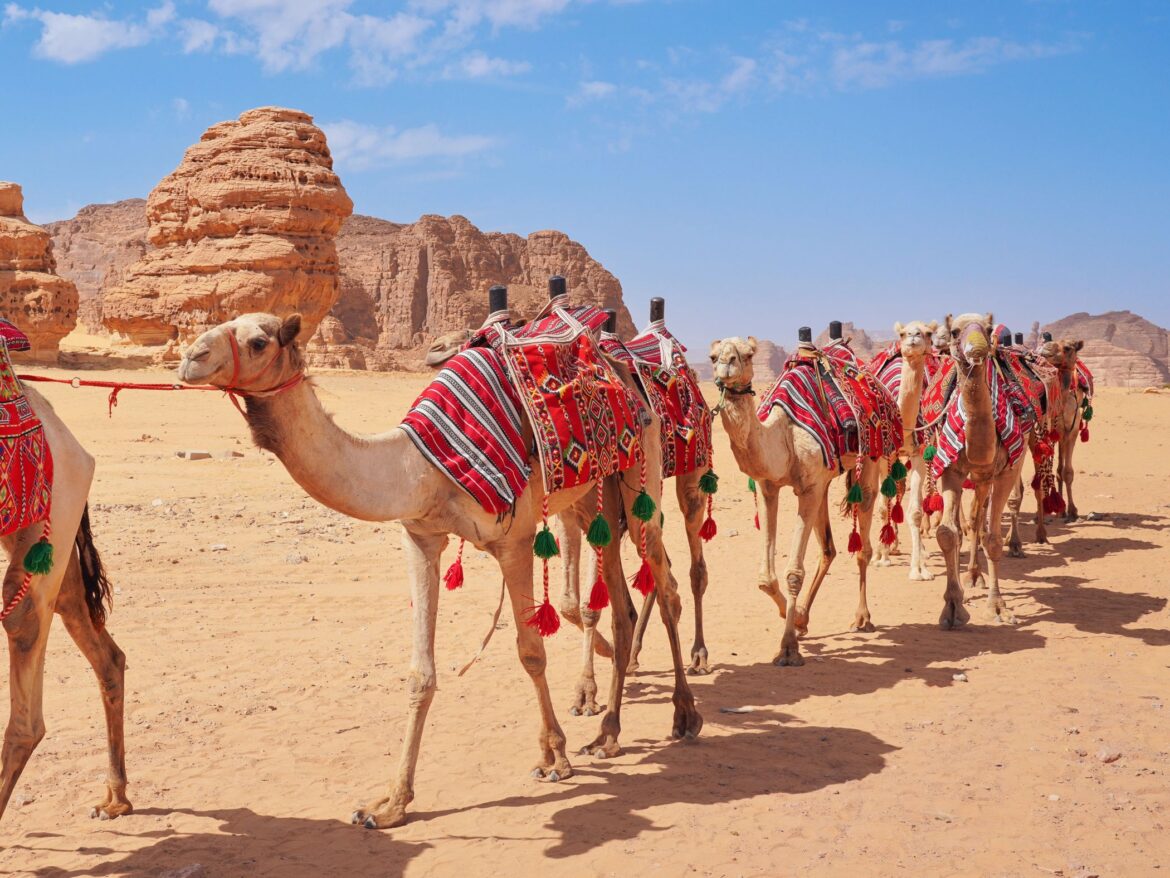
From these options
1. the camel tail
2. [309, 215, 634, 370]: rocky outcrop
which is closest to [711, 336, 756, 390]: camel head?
the camel tail

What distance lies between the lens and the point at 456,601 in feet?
31.2

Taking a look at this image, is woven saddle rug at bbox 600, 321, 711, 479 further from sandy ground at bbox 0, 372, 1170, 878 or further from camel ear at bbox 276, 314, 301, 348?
camel ear at bbox 276, 314, 301, 348

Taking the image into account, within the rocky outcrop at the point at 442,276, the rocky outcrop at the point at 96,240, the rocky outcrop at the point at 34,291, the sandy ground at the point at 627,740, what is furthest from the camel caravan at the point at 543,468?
the rocky outcrop at the point at 96,240

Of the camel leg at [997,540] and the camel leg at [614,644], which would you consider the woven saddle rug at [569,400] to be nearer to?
the camel leg at [614,644]

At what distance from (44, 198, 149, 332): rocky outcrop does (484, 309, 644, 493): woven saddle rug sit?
316 ft

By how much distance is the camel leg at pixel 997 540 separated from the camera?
859 cm

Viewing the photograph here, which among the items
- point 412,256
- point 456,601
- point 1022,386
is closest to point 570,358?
point 456,601

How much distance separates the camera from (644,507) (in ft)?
18.4

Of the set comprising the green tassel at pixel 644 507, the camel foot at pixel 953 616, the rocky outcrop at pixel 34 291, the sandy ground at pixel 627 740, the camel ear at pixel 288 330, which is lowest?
the sandy ground at pixel 627 740

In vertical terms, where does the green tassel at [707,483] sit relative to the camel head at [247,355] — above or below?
below

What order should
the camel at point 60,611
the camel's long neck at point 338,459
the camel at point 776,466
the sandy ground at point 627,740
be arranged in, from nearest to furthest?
the camel's long neck at point 338,459 → the camel at point 60,611 → the sandy ground at point 627,740 → the camel at point 776,466

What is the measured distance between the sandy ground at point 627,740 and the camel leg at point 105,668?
135mm

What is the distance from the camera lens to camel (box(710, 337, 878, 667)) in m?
6.86

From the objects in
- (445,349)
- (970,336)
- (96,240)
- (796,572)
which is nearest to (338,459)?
(445,349)
